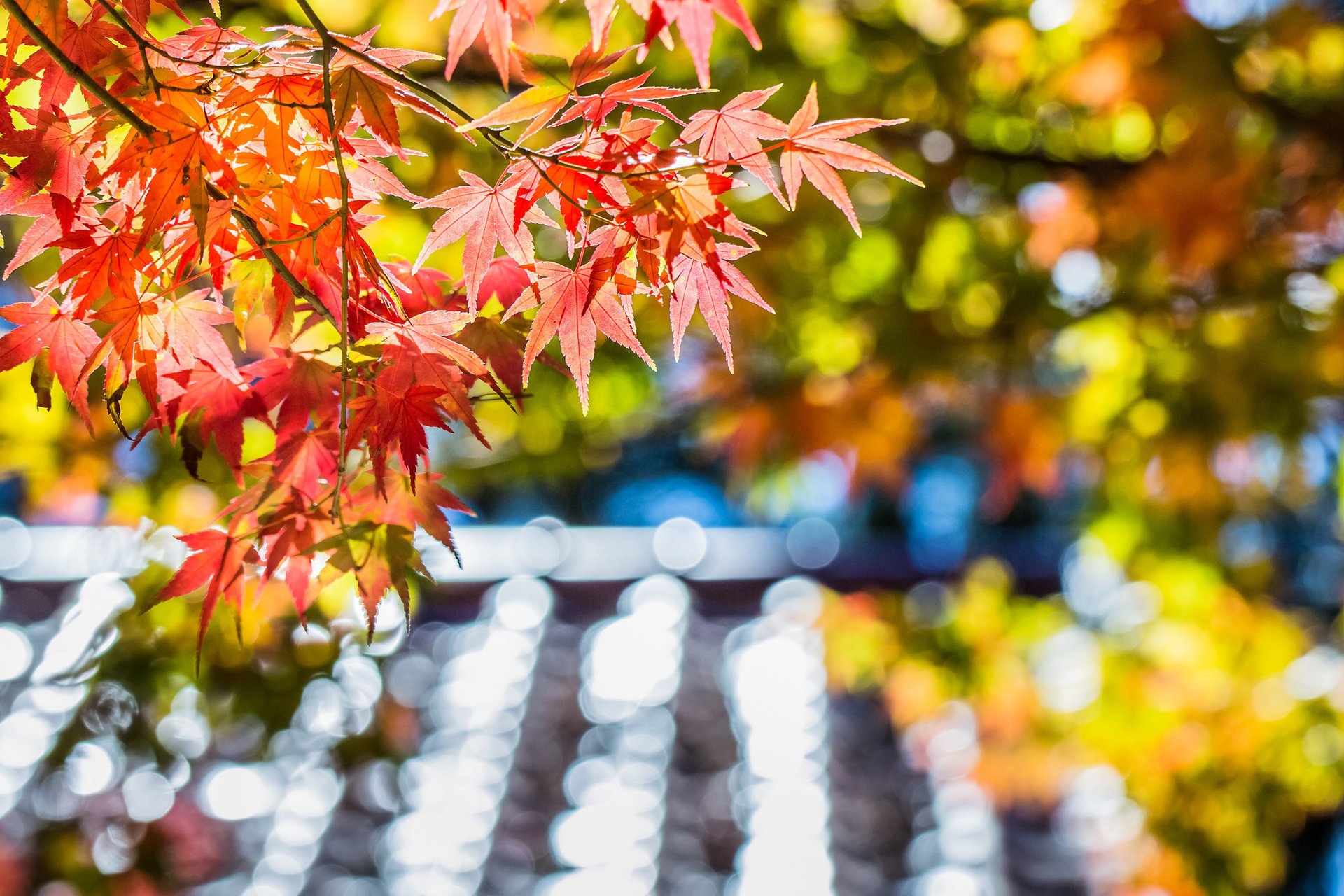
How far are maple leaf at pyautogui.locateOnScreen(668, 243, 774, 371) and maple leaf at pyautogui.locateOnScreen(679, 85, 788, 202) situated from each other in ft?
0.24

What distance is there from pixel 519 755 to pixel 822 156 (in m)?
3.80

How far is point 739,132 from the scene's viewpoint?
85 cm

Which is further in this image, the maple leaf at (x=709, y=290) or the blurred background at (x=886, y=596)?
the blurred background at (x=886, y=596)

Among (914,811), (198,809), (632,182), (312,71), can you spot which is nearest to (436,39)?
(312,71)

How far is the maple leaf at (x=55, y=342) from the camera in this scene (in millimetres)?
855

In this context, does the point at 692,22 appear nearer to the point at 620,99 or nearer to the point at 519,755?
the point at 620,99

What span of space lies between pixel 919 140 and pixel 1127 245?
70cm

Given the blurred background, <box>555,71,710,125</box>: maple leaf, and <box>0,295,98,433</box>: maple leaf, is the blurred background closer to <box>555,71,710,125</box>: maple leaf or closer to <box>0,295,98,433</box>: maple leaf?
<box>0,295,98,433</box>: maple leaf

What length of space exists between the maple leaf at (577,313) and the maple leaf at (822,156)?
Result: 0.60 feet

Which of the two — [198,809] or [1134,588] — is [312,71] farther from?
[1134,588]

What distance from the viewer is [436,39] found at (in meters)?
2.01

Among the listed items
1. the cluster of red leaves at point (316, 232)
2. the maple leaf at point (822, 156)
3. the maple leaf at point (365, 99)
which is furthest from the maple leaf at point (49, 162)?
the maple leaf at point (822, 156)

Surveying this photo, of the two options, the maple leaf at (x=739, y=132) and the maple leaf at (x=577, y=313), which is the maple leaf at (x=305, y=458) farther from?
the maple leaf at (x=739, y=132)

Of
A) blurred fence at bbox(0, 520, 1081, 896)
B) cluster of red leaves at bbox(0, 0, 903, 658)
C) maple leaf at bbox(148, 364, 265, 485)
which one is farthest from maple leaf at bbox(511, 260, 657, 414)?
blurred fence at bbox(0, 520, 1081, 896)
